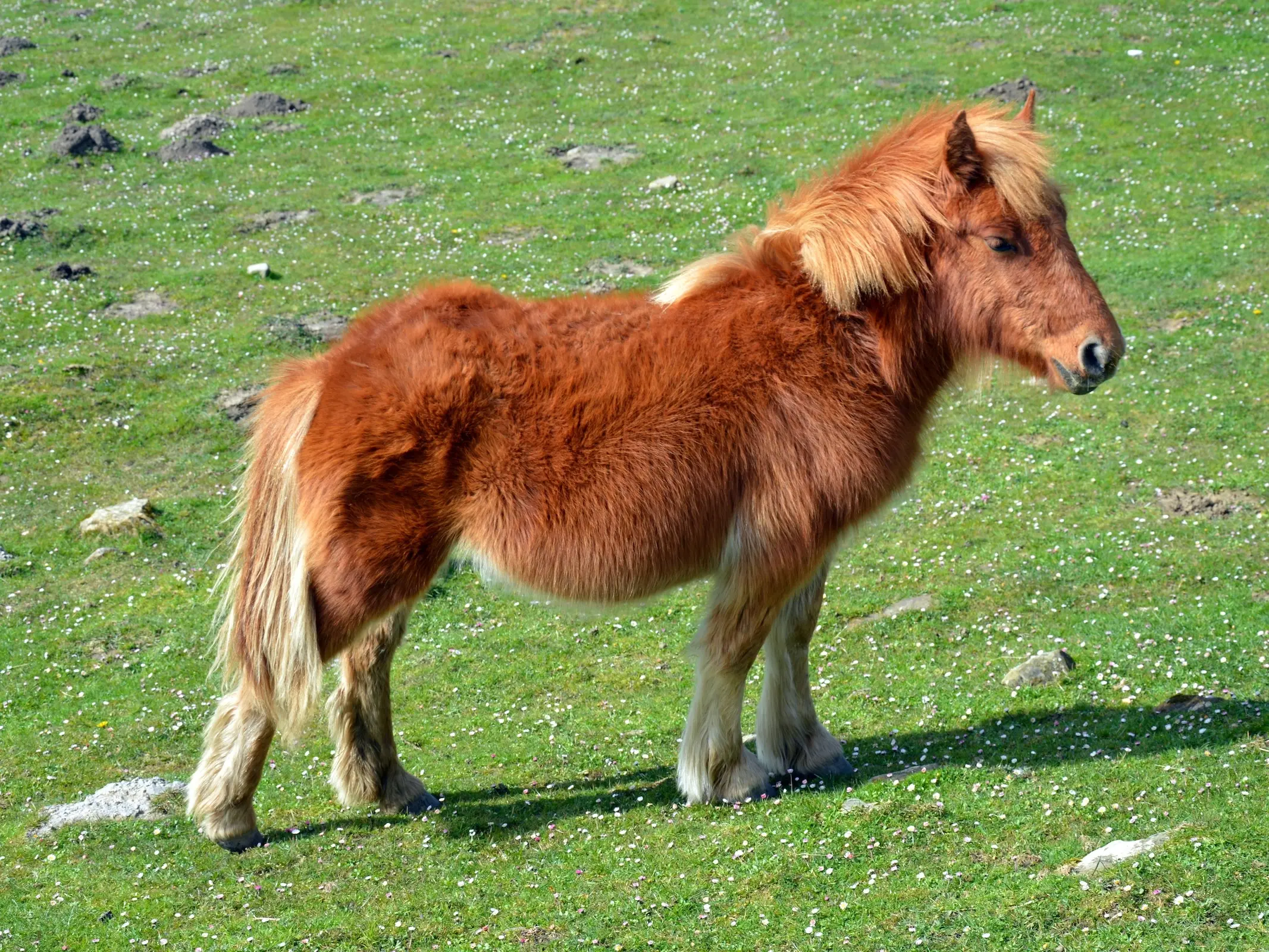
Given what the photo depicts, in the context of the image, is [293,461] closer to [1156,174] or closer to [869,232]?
[869,232]

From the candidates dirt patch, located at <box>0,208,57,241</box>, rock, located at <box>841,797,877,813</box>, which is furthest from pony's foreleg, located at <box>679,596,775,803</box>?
dirt patch, located at <box>0,208,57,241</box>

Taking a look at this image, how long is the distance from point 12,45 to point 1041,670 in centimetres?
2544

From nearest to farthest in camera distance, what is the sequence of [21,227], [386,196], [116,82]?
1. [21,227]
2. [386,196]
3. [116,82]

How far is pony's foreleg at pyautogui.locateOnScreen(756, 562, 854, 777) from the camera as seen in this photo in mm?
7238

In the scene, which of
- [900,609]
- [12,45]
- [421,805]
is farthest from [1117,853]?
[12,45]

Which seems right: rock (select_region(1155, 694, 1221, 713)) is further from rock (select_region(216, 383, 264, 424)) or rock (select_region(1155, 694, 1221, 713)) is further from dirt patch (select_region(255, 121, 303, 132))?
dirt patch (select_region(255, 121, 303, 132))

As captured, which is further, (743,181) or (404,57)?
(404,57)

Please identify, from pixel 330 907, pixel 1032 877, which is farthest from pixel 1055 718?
pixel 330 907

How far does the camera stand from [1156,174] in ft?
61.4

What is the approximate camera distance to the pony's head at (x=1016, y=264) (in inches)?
256

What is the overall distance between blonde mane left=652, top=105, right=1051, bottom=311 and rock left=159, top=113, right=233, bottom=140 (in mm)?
17341

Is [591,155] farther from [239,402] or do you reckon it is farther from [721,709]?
[721,709]

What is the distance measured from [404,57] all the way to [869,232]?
20939 mm

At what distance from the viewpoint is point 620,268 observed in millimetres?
16688
